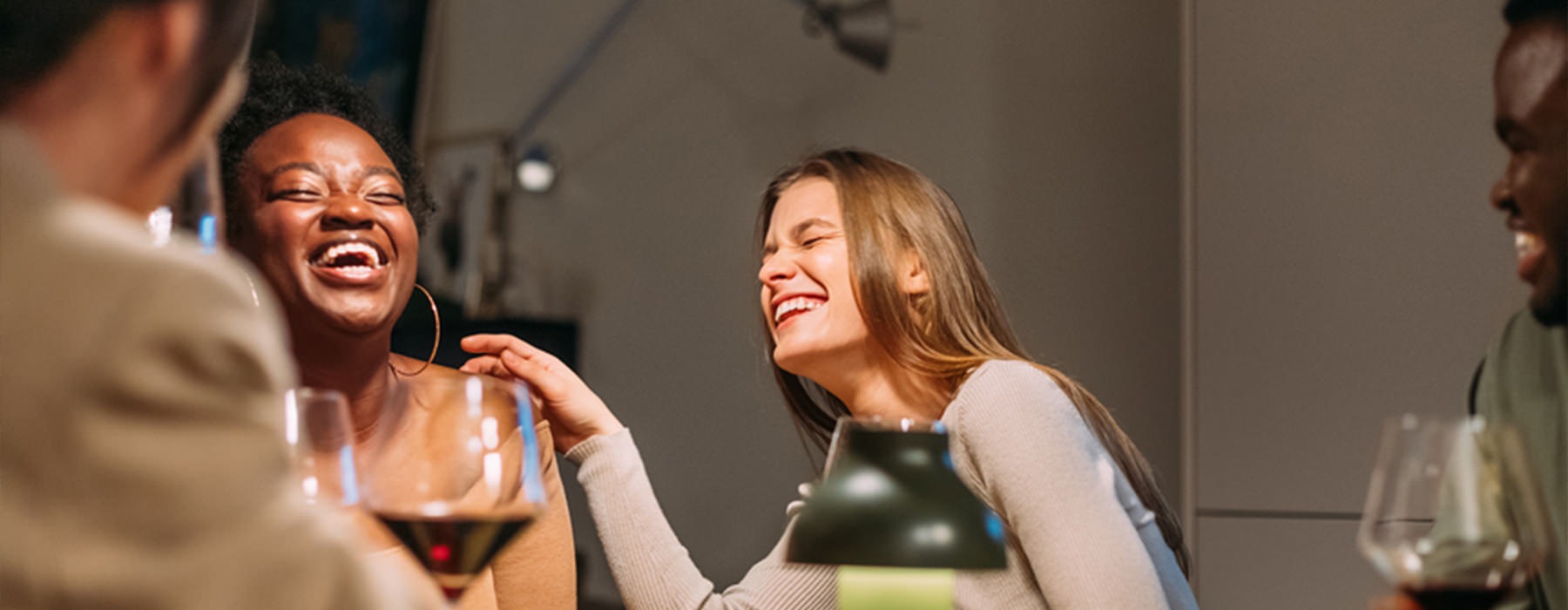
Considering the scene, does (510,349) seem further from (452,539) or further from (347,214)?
(452,539)

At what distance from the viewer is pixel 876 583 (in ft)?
2.44

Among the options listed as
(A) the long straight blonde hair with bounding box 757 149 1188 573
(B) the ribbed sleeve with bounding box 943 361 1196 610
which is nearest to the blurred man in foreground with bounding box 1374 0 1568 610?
(B) the ribbed sleeve with bounding box 943 361 1196 610

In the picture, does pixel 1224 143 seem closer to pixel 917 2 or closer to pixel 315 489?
pixel 917 2

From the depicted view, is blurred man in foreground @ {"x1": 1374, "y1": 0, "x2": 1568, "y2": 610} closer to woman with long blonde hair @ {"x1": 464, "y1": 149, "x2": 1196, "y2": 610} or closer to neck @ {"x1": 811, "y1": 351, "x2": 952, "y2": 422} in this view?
woman with long blonde hair @ {"x1": 464, "y1": 149, "x2": 1196, "y2": 610}

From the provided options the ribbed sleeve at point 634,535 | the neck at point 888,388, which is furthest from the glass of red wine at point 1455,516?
the neck at point 888,388

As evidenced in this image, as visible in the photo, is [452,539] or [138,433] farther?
[452,539]

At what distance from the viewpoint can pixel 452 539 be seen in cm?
64

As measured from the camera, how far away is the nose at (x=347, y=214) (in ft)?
5.03

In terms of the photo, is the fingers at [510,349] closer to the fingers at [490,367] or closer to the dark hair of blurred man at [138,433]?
the fingers at [490,367]

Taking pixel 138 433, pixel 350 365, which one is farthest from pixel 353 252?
pixel 138 433

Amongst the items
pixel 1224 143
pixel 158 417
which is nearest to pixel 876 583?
pixel 158 417

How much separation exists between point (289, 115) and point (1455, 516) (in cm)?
140

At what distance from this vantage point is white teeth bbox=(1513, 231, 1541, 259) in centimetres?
117

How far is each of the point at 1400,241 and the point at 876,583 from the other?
1.51 m
